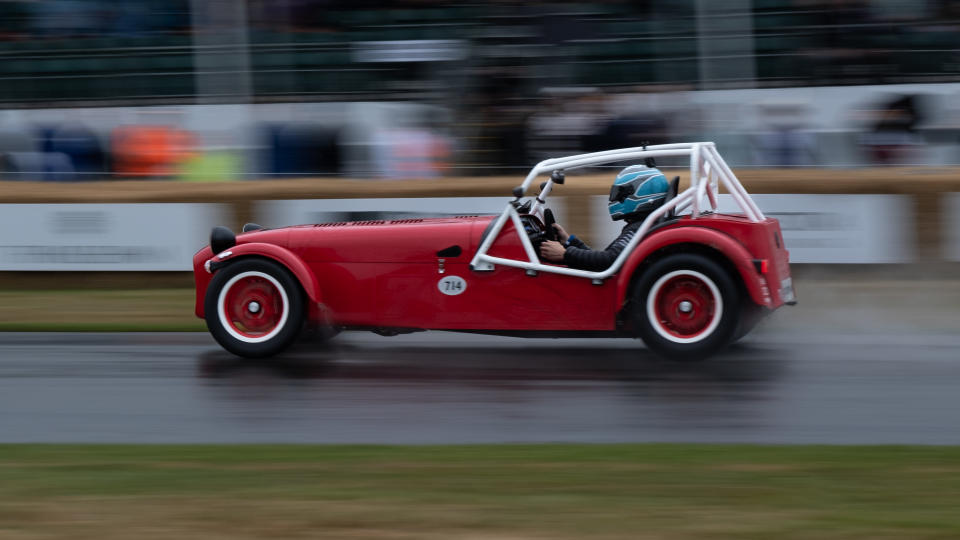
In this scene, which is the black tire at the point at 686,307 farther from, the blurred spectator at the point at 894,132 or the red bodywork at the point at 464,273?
the blurred spectator at the point at 894,132

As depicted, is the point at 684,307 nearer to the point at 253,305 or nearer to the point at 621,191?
the point at 621,191

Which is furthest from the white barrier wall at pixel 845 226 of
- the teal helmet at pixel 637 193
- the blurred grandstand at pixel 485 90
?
the teal helmet at pixel 637 193

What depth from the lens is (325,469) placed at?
15.4 ft

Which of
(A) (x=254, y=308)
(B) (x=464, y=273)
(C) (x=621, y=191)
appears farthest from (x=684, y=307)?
(A) (x=254, y=308)

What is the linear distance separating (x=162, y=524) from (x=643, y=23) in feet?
39.7

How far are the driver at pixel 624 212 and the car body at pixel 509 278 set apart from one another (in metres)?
0.08

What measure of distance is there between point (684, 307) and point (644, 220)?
1.98ft

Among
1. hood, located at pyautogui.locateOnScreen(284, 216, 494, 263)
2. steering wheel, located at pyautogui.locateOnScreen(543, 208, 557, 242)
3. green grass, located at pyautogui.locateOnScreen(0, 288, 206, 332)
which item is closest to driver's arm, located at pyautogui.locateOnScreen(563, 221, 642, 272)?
steering wheel, located at pyautogui.locateOnScreen(543, 208, 557, 242)


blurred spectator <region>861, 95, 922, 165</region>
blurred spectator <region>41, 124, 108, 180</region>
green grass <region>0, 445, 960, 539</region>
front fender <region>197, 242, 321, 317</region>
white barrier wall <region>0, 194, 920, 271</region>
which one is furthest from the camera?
blurred spectator <region>41, 124, 108, 180</region>

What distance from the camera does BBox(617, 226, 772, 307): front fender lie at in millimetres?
6723

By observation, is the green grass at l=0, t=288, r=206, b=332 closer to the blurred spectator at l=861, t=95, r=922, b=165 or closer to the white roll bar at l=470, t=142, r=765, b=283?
the white roll bar at l=470, t=142, r=765, b=283

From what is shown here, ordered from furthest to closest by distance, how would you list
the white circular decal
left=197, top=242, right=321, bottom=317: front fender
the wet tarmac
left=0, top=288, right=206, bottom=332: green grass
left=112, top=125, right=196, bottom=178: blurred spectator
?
1. left=112, top=125, right=196, bottom=178: blurred spectator
2. left=0, top=288, right=206, bottom=332: green grass
3. left=197, top=242, right=321, bottom=317: front fender
4. the white circular decal
5. the wet tarmac

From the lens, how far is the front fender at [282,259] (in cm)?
718

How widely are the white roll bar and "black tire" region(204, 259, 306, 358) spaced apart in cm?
121
